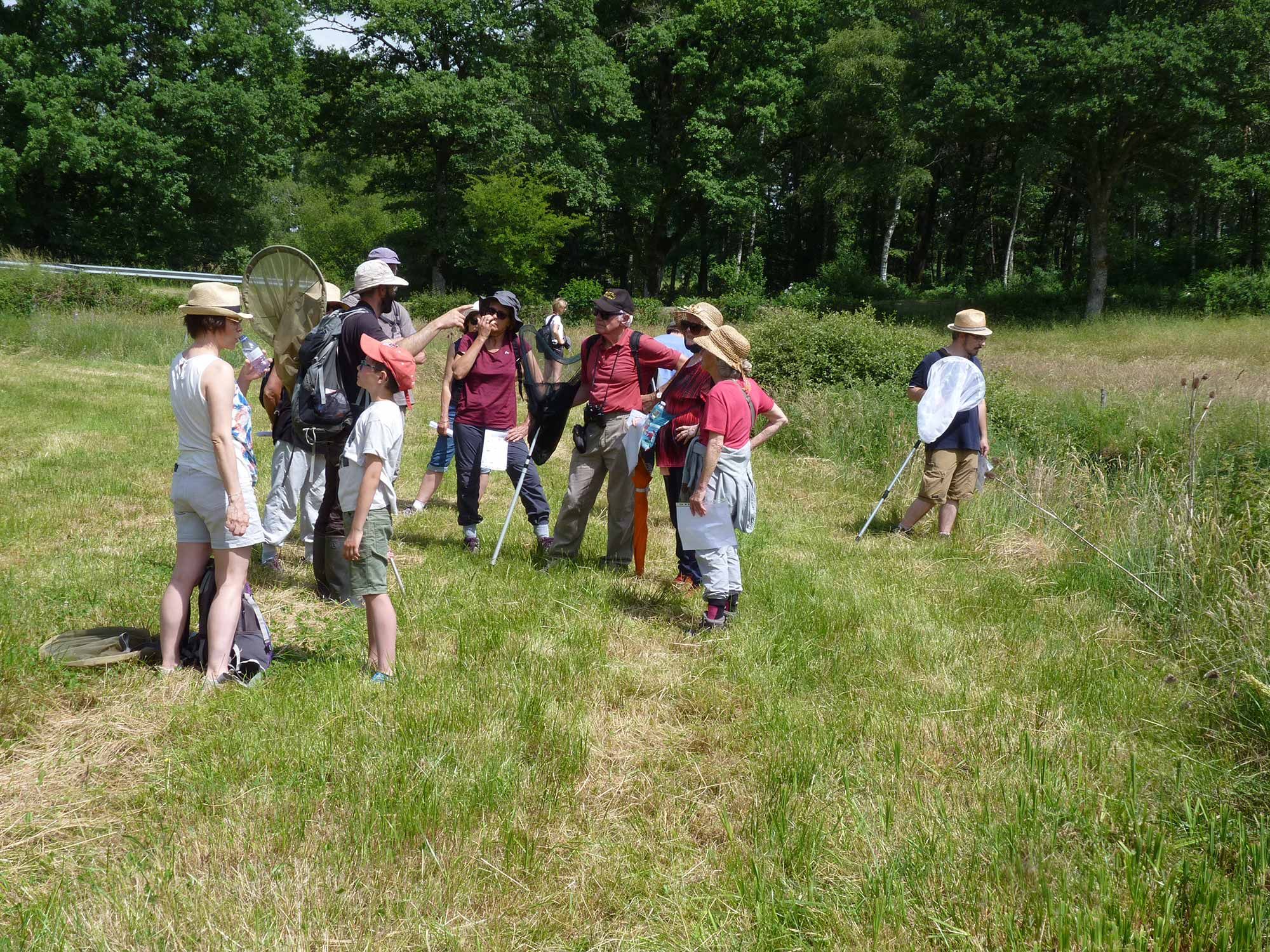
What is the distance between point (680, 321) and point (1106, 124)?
104 ft

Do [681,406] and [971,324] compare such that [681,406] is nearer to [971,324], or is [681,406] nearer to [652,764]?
[652,764]

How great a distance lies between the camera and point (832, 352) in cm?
1429

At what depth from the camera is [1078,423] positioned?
40.6 ft

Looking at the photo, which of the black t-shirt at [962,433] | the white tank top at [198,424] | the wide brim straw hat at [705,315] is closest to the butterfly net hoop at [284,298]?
the white tank top at [198,424]

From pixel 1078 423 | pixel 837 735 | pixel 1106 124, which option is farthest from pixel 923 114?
pixel 837 735

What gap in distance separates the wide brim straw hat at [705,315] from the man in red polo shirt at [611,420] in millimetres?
802

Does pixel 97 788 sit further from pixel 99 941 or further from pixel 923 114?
pixel 923 114

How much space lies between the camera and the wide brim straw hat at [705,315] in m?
5.53

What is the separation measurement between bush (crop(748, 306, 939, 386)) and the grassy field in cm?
721

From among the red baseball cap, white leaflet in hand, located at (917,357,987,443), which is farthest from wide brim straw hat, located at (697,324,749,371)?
white leaflet in hand, located at (917,357,987,443)

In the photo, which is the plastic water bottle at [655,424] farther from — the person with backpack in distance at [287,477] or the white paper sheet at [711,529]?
the person with backpack in distance at [287,477]

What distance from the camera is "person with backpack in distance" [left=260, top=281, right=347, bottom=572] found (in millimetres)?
6250

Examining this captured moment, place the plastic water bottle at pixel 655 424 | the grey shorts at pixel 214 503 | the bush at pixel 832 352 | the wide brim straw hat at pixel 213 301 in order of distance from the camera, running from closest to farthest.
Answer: the wide brim straw hat at pixel 213 301
the grey shorts at pixel 214 503
the plastic water bottle at pixel 655 424
the bush at pixel 832 352

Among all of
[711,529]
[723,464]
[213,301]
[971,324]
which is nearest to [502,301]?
[723,464]
